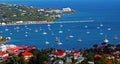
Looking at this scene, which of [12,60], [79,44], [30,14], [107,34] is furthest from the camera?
[30,14]

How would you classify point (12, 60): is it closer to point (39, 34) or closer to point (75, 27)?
point (39, 34)

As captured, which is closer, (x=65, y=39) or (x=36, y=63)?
(x=36, y=63)

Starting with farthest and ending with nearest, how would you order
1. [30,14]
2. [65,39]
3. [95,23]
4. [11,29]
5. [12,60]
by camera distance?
[30,14] < [95,23] < [11,29] < [65,39] < [12,60]

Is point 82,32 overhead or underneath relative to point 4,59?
underneath

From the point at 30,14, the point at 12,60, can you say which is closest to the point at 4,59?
the point at 12,60

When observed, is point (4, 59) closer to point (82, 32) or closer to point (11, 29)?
point (82, 32)

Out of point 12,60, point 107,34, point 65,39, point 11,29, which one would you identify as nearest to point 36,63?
point 12,60
